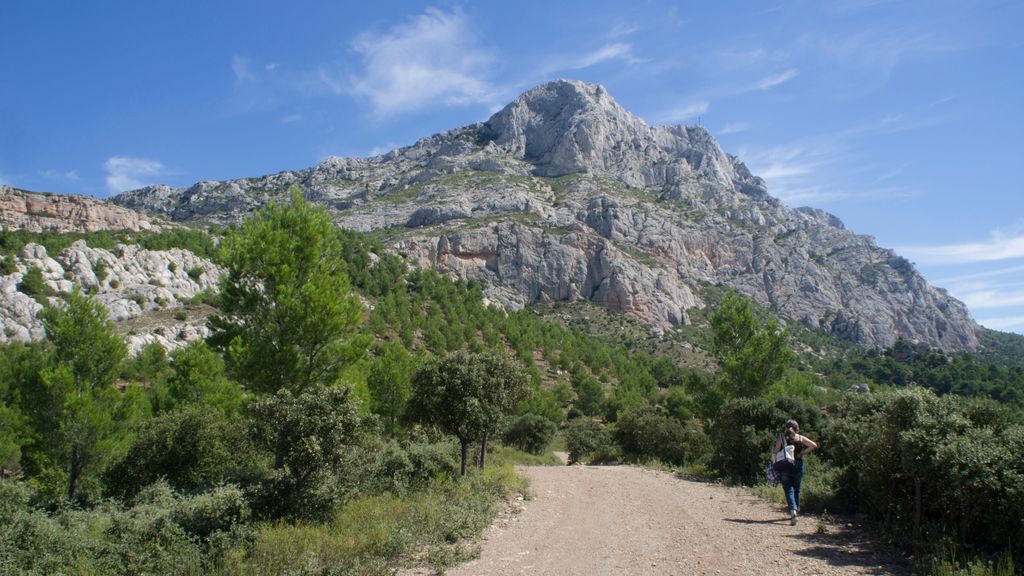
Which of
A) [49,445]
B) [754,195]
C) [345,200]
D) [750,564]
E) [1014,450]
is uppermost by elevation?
[754,195]

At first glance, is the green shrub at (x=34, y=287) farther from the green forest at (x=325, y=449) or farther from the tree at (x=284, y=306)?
the tree at (x=284, y=306)

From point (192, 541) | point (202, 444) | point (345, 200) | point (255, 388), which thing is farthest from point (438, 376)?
point (345, 200)

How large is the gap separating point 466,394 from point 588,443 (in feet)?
59.5

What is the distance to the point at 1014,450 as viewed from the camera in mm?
6801

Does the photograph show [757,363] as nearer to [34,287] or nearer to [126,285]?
[126,285]

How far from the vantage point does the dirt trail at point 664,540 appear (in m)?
7.28

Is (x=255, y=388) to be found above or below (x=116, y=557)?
above

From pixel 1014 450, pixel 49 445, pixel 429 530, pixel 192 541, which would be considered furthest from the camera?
pixel 49 445

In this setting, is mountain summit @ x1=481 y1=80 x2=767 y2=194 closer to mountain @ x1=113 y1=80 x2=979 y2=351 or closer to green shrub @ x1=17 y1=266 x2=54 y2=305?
mountain @ x1=113 y1=80 x2=979 y2=351

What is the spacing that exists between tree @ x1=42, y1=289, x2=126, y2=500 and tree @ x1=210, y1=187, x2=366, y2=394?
8.70 meters

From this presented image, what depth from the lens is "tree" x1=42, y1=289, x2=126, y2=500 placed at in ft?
59.7

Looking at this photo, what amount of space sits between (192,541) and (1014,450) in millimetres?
11717

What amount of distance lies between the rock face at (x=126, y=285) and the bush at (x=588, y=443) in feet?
114

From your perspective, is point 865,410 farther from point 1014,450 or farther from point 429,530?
point 429,530
